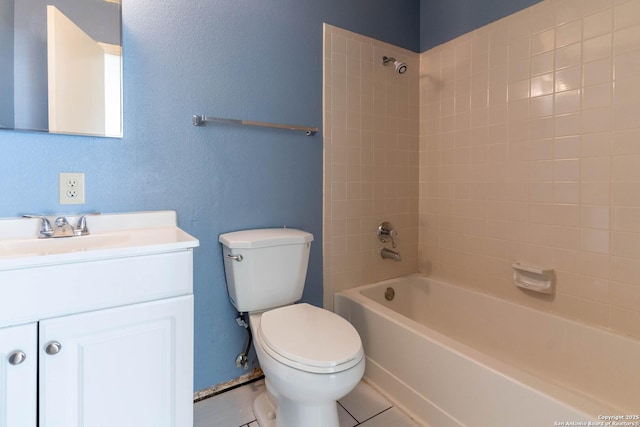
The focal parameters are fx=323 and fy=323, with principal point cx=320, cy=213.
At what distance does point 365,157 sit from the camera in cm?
193

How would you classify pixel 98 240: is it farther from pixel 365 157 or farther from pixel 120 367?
pixel 365 157

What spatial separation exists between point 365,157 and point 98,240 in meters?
1.38

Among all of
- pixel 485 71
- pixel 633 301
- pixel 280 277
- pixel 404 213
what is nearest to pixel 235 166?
pixel 280 277

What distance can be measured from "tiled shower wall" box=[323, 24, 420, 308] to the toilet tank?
0.36 metres

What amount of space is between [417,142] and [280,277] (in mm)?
1334

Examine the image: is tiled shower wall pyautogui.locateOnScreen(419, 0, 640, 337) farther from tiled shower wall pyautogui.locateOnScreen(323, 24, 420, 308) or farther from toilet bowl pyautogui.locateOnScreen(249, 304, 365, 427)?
toilet bowl pyautogui.locateOnScreen(249, 304, 365, 427)

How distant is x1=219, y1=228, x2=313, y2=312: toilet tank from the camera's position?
1.39 metres

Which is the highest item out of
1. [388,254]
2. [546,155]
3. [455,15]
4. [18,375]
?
[455,15]

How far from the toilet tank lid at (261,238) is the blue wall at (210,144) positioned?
8cm

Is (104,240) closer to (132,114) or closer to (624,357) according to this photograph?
(132,114)

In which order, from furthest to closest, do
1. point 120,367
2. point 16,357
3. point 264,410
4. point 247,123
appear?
point 247,123, point 264,410, point 120,367, point 16,357

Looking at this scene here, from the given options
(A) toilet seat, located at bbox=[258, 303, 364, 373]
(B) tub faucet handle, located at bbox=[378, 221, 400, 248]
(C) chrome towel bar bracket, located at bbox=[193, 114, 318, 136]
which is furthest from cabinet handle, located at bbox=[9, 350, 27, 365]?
(B) tub faucet handle, located at bbox=[378, 221, 400, 248]

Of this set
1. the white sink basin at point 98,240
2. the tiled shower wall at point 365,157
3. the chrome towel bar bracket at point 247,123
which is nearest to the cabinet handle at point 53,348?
the white sink basin at point 98,240

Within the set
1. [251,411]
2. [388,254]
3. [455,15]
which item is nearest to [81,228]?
[251,411]
